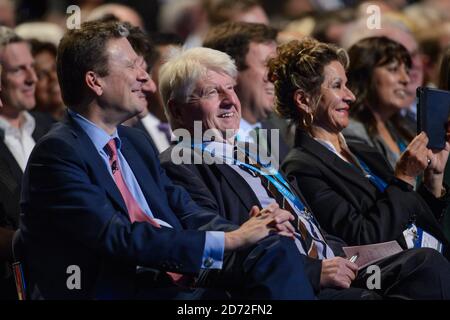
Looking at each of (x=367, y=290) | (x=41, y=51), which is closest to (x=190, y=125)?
(x=367, y=290)

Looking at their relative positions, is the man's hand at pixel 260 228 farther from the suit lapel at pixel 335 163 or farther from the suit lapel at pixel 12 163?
the suit lapel at pixel 12 163

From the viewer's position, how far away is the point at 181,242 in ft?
12.1


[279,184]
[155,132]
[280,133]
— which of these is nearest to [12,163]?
[279,184]

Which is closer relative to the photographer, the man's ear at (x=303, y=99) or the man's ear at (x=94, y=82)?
the man's ear at (x=94, y=82)

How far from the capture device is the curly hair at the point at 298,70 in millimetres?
5016

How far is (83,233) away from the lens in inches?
143

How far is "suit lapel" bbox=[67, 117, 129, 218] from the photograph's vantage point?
377cm

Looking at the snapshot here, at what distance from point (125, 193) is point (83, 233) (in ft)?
1.22

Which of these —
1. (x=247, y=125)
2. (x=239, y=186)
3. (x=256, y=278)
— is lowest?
(x=256, y=278)

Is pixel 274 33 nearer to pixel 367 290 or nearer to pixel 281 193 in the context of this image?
pixel 281 193

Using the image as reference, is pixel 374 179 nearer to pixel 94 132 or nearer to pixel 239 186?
pixel 239 186

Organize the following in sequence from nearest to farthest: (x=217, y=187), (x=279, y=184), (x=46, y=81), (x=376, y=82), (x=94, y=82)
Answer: (x=94, y=82), (x=217, y=187), (x=279, y=184), (x=376, y=82), (x=46, y=81)

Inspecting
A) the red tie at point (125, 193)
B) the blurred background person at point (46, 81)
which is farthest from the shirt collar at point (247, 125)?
the red tie at point (125, 193)
